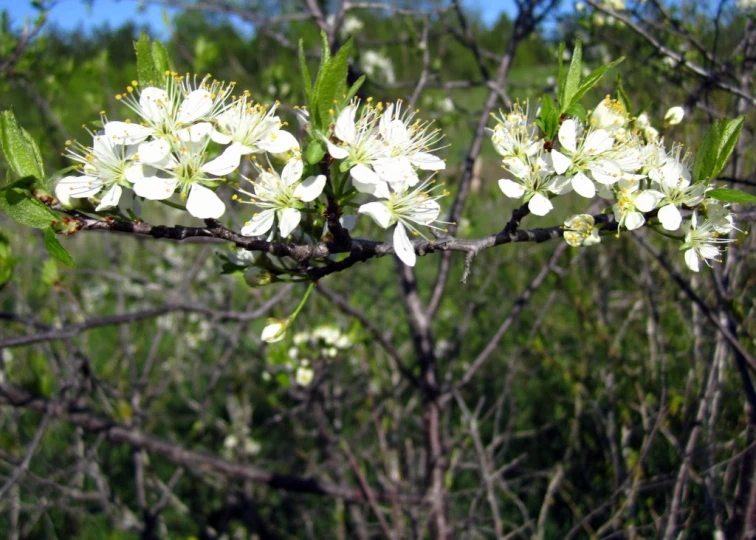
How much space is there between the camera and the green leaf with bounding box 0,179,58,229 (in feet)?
2.66

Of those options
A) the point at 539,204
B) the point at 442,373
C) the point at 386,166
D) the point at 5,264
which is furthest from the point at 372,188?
the point at 442,373

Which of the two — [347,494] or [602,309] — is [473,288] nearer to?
[602,309]

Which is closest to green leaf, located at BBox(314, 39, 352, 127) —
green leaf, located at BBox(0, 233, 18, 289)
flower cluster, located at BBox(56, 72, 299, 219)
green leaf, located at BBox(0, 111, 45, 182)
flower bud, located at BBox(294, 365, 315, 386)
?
flower cluster, located at BBox(56, 72, 299, 219)

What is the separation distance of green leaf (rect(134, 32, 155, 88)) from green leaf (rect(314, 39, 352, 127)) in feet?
1.01

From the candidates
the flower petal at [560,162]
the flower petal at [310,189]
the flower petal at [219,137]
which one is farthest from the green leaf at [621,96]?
the flower petal at [219,137]

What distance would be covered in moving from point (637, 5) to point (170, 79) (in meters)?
1.90

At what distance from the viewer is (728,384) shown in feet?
6.22

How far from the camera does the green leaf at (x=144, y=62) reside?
89 cm

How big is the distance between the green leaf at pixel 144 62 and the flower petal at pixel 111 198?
18 centimetres

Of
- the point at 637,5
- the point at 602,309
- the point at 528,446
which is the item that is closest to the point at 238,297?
the point at 528,446

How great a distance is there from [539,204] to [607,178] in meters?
0.12

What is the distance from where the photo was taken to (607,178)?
93cm

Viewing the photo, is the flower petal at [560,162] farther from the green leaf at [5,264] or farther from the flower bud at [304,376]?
the flower bud at [304,376]

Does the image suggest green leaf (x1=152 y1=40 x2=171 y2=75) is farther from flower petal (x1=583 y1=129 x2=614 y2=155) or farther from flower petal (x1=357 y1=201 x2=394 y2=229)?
flower petal (x1=583 y1=129 x2=614 y2=155)
